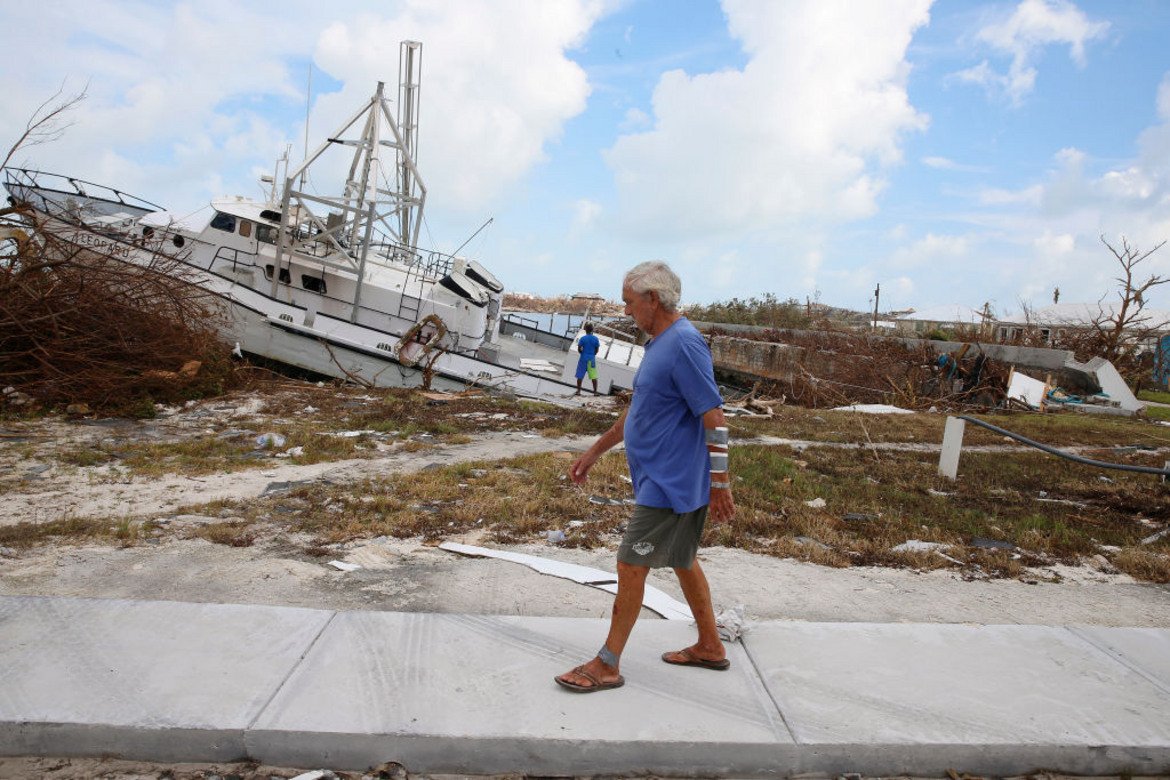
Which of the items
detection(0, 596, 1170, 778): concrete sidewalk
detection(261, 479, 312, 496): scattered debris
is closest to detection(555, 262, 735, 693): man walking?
detection(0, 596, 1170, 778): concrete sidewalk

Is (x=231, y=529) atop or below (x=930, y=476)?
below

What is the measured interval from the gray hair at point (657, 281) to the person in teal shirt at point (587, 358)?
13.0m

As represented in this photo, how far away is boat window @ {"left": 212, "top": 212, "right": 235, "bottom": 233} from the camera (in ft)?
54.3

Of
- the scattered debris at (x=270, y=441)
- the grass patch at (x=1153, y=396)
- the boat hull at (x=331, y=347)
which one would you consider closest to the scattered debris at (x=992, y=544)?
the scattered debris at (x=270, y=441)

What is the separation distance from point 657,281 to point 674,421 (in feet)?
1.78

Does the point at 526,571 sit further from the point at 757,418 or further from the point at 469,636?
the point at 757,418

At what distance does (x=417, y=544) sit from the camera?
5000 mm

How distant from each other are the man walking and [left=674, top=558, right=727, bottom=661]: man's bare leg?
64 millimetres

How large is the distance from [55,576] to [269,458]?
365 centimetres

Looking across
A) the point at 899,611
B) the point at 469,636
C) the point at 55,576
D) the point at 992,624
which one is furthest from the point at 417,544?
the point at 992,624

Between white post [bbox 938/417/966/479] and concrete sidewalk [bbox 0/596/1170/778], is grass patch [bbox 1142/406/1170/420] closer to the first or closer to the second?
white post [bbox 938/417/966/479]

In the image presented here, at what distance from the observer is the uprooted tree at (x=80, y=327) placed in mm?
9102

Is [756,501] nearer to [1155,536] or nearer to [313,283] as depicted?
[1155,536]

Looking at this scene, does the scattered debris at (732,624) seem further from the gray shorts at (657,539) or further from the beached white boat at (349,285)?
the beached white boat at (349,285)
